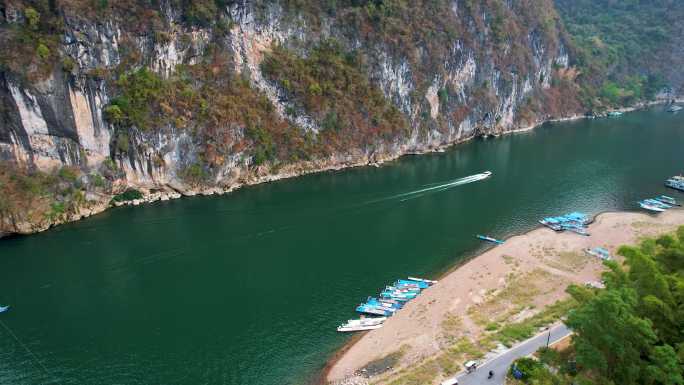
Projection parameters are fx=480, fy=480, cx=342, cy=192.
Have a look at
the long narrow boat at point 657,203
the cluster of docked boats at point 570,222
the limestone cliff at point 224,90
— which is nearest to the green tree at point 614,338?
the cluster of docked boats at point 570,222

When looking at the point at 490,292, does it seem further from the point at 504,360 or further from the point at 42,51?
the point at 42,51

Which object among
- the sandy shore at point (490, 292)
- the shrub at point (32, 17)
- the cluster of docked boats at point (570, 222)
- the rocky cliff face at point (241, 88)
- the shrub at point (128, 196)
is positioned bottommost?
the sandy shore at point (490, 292)

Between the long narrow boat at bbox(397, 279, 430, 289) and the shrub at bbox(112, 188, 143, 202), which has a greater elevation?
the shrub at bbox(112, 188, 143, 202)

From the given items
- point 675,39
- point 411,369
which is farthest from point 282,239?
point 675,39

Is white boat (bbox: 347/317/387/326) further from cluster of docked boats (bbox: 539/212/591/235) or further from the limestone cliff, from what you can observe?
the limestone cliff

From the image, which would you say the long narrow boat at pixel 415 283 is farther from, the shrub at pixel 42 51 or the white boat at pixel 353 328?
the shrub at pixel 42 51

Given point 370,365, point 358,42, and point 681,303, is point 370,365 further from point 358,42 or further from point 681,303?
point 358,42

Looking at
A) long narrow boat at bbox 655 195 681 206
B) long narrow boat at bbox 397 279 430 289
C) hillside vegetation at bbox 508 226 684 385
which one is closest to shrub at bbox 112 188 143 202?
long narrow boat at bbox 397 279 430 289
